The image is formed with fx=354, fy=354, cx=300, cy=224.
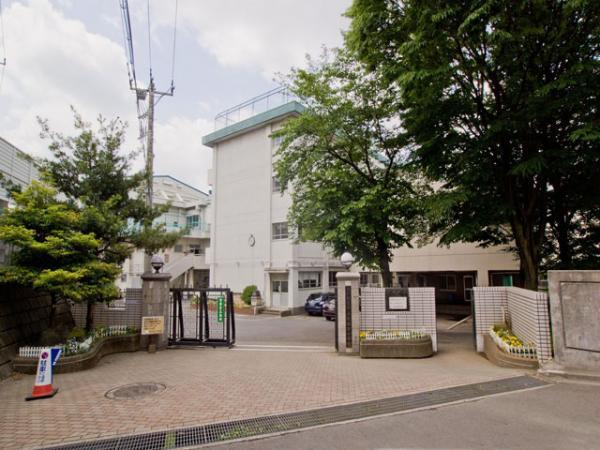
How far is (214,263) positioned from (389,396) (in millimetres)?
25359

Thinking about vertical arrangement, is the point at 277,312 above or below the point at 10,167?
below

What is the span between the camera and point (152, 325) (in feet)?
32.7

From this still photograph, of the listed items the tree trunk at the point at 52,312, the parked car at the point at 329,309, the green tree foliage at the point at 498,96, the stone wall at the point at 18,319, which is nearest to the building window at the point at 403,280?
the parked car at the point at 329,309

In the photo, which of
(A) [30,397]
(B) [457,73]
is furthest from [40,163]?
(B) [457,73]

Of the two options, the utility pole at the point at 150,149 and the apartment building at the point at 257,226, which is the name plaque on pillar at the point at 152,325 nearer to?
the utility pole at the point at 150,149

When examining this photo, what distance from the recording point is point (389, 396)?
5.98 m

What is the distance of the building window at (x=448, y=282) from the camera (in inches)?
998

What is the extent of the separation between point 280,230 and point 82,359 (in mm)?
18105

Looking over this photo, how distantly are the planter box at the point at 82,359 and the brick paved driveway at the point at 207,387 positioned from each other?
266 mm

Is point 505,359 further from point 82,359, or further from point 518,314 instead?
point 82,359

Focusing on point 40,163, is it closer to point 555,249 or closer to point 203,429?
point 203,429

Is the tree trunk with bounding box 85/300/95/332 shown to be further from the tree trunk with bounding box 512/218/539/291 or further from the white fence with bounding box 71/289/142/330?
the tree trunk with bounding box 512/218/539/291

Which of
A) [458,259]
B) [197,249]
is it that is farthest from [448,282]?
[197,249]

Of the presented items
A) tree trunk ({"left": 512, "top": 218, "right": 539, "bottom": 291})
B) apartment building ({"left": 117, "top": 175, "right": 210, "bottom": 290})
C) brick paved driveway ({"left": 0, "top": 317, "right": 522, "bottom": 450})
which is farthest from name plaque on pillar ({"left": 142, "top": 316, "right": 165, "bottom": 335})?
apartment building ({"left": 117, "top": 175, "right": 210, "bottom": 290})
